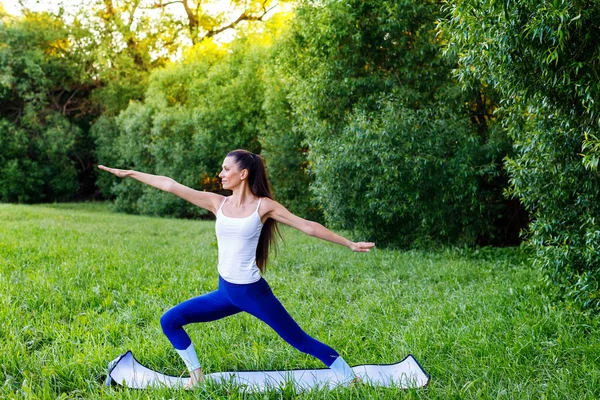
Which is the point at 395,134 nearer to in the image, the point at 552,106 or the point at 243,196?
the point at 552,106

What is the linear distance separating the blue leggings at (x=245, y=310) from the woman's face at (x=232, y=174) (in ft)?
2.06

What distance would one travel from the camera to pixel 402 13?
1094 centimetres

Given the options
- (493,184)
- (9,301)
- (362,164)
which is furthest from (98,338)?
(493,184)

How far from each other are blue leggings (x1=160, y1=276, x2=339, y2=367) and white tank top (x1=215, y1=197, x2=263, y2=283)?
0.18ft

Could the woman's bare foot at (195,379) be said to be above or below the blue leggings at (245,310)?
below

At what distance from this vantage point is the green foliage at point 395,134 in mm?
9844

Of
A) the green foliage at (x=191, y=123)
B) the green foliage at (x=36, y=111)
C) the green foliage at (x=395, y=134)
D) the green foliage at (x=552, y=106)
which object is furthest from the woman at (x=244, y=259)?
the green foliage at (x=36, y=111)

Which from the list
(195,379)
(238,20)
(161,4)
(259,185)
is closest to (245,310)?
(195,379)

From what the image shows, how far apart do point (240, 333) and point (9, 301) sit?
8.26 ft

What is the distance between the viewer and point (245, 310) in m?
3.42

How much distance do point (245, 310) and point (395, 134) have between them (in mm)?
7045

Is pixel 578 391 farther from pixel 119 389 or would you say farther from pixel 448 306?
pixel 119 389

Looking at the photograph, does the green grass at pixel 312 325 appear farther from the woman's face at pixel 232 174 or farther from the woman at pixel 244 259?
the woman's face at pixel 232 174

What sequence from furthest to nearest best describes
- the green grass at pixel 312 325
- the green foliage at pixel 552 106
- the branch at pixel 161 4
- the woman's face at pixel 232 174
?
1. the branch at pixel 161 4
2. the green foliage at pixel 552 106
3. the green grass at pixel 312 325
4. the woman's face at pixel 232 174
